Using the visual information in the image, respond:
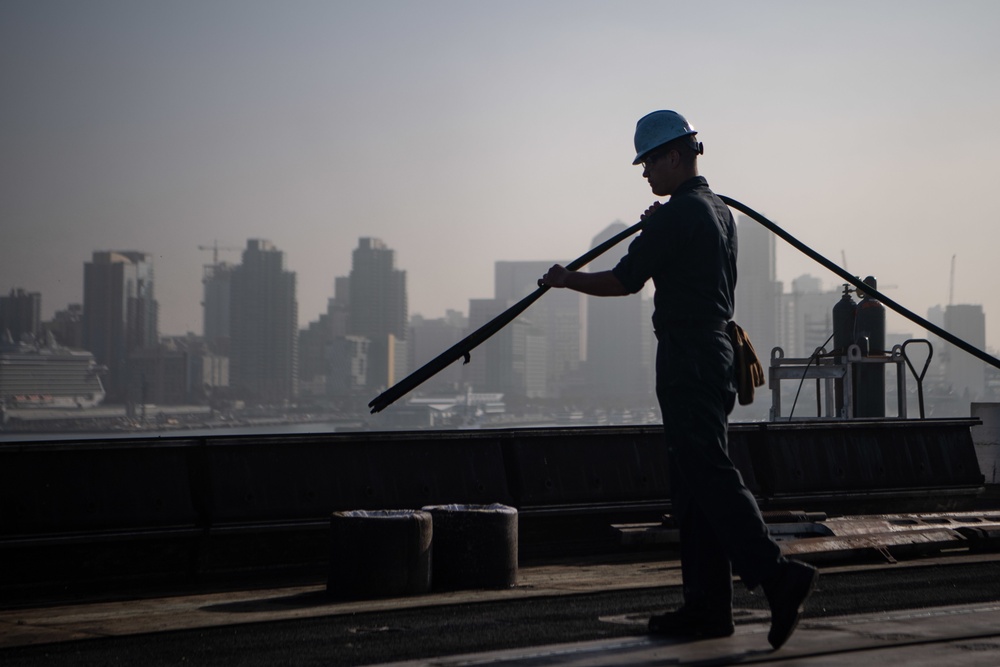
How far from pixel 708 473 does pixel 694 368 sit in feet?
1.38

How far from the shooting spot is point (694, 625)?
521 cm

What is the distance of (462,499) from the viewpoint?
9289 mm

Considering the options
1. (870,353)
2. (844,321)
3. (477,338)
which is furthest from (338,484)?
(844,321)

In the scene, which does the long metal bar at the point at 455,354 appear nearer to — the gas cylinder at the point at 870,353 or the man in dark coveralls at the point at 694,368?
the man in dark coveralls at the point at 694,368

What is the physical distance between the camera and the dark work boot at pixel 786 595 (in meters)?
4.77

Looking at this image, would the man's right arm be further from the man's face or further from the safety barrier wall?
the safety barrier wall

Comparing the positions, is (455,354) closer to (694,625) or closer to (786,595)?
(694,625)

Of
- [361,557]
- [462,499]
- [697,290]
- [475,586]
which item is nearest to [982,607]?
[697,290]

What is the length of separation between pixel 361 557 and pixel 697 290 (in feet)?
9.12

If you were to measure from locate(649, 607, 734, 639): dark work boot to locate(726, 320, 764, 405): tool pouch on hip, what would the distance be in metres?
0.89

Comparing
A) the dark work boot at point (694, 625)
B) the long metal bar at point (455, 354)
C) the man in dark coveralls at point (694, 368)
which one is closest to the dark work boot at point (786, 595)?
the man in dark coveralls at point (694, 368)

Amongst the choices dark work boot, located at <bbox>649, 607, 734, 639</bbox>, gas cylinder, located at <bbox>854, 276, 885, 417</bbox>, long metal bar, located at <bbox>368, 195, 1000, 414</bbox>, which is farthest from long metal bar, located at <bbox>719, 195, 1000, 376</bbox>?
gas cylinder, located at <bbox>854, 276, 885, 417</bbox>

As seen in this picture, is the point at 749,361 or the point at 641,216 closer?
the point at 749,361

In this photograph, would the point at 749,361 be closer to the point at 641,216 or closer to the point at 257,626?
the point at 641,216
